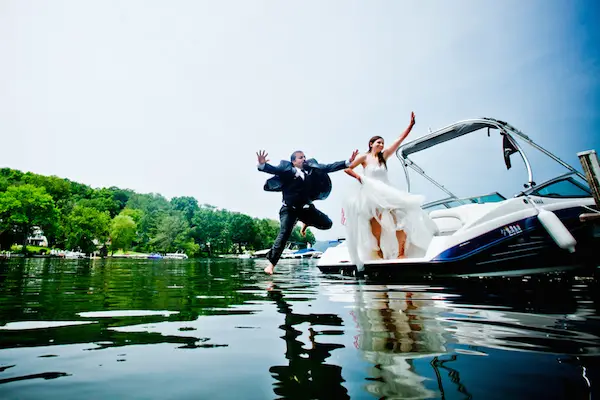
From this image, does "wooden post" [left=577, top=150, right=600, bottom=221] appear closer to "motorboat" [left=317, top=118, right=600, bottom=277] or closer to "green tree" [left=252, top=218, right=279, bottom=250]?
"motorboat" [left=317, top=118, right=600, bottom=277]

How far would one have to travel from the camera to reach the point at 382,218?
20.7 feet

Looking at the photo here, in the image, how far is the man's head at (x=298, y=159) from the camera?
6961 mm

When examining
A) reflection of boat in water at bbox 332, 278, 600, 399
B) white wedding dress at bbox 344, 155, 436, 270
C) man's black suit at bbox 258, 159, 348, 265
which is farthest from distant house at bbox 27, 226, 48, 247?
reflection of boat in water at bbox 332, 278, 600, 399

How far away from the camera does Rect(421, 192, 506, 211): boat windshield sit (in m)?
6.65

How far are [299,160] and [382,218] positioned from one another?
1976 mm

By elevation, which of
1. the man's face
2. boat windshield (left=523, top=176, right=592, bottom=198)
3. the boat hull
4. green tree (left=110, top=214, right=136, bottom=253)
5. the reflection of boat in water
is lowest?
the reflection of boat in water

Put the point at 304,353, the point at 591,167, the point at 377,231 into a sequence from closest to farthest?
the point at 304,353 → the point at 591,167 → the point at 377,231

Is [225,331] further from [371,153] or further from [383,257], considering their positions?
[371,153]

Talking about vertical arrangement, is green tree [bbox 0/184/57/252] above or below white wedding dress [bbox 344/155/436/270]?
above

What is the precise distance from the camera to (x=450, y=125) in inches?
294

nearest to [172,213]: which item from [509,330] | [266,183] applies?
[266,183]

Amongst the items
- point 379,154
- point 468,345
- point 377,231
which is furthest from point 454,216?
point 468,345

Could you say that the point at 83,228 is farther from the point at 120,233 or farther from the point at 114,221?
the point at 114,221

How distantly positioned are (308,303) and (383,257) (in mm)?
3509
